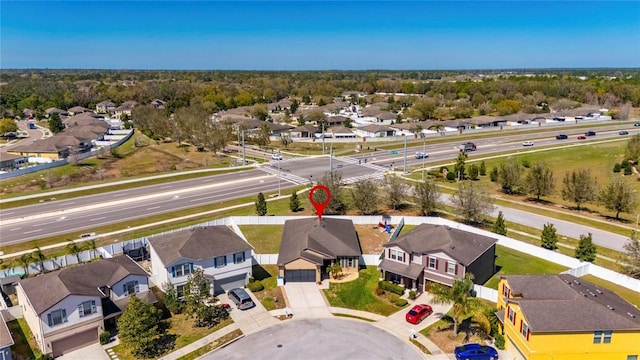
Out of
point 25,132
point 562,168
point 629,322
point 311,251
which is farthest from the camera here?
point 25,132

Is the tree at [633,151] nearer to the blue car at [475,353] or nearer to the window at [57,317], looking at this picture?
the blue car at [475,353]

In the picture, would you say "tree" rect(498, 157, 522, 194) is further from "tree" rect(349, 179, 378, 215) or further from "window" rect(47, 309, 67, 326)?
"window" rect(47, 309, 67, 326)

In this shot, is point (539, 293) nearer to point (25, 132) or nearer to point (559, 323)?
point (559, 323)

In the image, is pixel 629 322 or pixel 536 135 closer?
pixel 629 322

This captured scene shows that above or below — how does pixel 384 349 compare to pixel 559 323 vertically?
below

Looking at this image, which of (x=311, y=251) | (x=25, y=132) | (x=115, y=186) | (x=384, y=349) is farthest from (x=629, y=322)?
(x=25, y=132)
